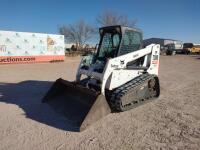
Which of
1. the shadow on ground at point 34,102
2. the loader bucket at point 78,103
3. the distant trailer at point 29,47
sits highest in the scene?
the distant trailer at point 29,47

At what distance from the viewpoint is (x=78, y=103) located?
6.24 metres

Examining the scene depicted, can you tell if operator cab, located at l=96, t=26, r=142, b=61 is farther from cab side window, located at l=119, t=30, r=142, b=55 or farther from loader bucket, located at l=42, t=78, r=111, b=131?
loader bucket, located at l=42, t=78, r=111, b=131

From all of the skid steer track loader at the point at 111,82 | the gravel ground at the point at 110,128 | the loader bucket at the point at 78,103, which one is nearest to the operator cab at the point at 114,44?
the skid steer track loader at the point at 111,82

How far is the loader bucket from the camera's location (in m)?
5.30

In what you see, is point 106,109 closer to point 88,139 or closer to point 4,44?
point 88,139

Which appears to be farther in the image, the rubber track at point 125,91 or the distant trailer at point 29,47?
the distant trailer at point 29,47

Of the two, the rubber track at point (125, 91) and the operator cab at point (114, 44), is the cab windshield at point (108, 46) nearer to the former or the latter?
the operator cab at point (114, 44)

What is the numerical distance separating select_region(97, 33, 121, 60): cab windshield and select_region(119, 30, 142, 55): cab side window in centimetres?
21

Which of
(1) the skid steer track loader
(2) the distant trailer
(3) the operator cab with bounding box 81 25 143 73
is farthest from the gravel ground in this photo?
(2) the distant trailer

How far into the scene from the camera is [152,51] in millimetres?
7547

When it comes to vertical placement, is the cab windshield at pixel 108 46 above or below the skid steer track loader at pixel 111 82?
above

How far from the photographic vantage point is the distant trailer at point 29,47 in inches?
Result: 854

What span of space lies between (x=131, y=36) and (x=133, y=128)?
3.08 meters

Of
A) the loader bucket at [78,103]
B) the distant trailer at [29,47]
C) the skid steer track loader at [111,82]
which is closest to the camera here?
the loader bucket at [78,103]
